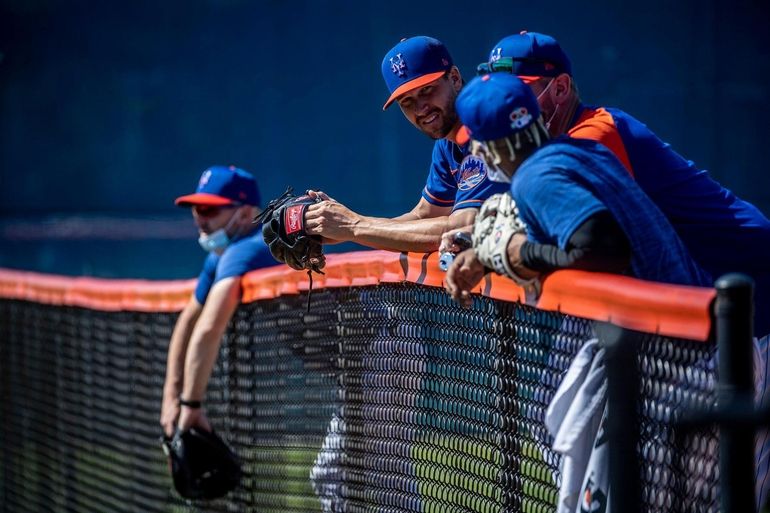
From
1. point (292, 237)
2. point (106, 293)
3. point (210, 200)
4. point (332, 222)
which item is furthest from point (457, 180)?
point (106, 293)

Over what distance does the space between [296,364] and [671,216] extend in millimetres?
1925

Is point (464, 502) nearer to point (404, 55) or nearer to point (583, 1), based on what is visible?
point (404, 55)

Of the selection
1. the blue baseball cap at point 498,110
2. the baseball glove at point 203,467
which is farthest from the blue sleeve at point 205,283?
the blue baseball cap at point 498,110

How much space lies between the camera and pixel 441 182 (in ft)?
14.4

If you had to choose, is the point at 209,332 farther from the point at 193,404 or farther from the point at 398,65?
the point at 398,65

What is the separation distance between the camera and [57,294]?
734cm

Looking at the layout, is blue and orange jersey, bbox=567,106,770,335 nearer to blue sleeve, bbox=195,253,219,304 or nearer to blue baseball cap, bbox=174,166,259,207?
blue sleeve, bbox=195,253,219,304

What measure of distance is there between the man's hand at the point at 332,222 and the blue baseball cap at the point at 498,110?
107cm

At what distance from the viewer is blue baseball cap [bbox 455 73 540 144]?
296 centimetres

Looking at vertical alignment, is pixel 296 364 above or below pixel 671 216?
below

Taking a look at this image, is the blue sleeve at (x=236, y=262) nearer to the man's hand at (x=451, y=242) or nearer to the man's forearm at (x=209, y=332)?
the man's forearm at (x=209, y=332)

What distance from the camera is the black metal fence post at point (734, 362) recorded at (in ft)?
6.15

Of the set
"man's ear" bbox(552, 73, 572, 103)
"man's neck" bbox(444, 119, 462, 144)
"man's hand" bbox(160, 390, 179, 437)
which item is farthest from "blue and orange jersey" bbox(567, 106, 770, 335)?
"man's hand" bbox(160, 390, 179, 437)

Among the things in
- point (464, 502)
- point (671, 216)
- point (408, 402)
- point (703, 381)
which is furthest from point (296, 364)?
point (703, 381)
